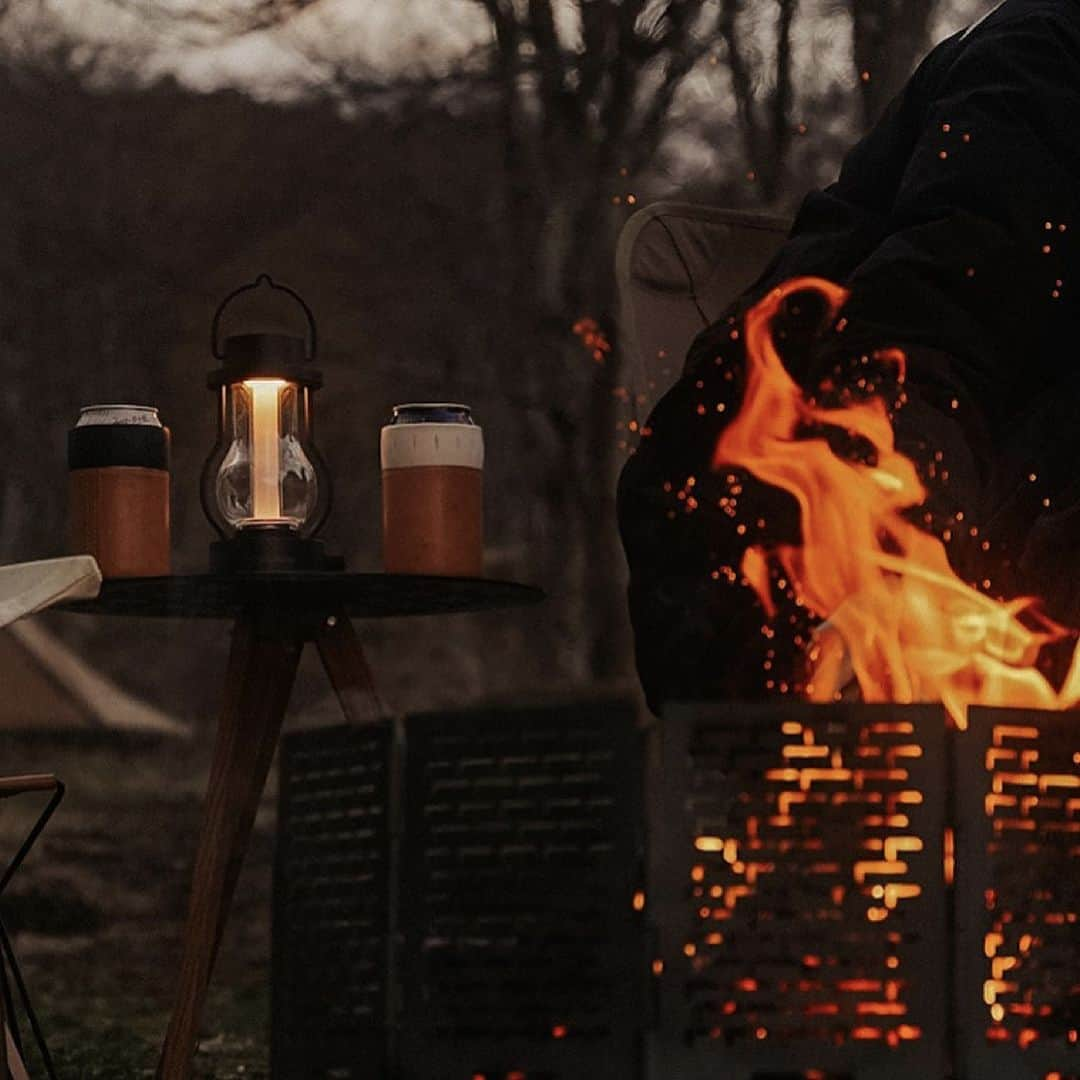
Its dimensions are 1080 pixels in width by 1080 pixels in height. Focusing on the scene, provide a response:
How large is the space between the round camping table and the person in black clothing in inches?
8.3

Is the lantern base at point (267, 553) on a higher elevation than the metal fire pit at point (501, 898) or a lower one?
higher

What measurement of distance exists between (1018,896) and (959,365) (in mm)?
565

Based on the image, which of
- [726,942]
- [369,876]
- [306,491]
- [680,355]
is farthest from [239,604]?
[726,942]

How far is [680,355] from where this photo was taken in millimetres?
2262

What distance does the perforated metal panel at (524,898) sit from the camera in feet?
4.12

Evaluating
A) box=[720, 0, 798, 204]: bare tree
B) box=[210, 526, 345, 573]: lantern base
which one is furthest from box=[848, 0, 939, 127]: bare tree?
box=[210, 526, 345, 573]: lantern base

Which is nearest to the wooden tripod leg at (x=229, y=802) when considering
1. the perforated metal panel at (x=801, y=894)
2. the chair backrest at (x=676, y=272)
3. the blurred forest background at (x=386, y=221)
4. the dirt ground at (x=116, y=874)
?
the chair backrest at (x=676, y=272)

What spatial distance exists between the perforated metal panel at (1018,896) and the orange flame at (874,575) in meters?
0.04

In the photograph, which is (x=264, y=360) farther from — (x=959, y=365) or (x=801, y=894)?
(x=801, y=894)

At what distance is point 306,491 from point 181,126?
2.06 m

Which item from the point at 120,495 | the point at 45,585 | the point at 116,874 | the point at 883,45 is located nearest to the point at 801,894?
the point at 45,585

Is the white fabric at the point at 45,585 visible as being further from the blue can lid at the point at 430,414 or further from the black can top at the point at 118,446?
the blue can lid at the point at 430,414

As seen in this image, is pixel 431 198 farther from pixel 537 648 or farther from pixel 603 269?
pixel 537 648

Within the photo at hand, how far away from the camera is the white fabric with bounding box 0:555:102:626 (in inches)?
67.0
